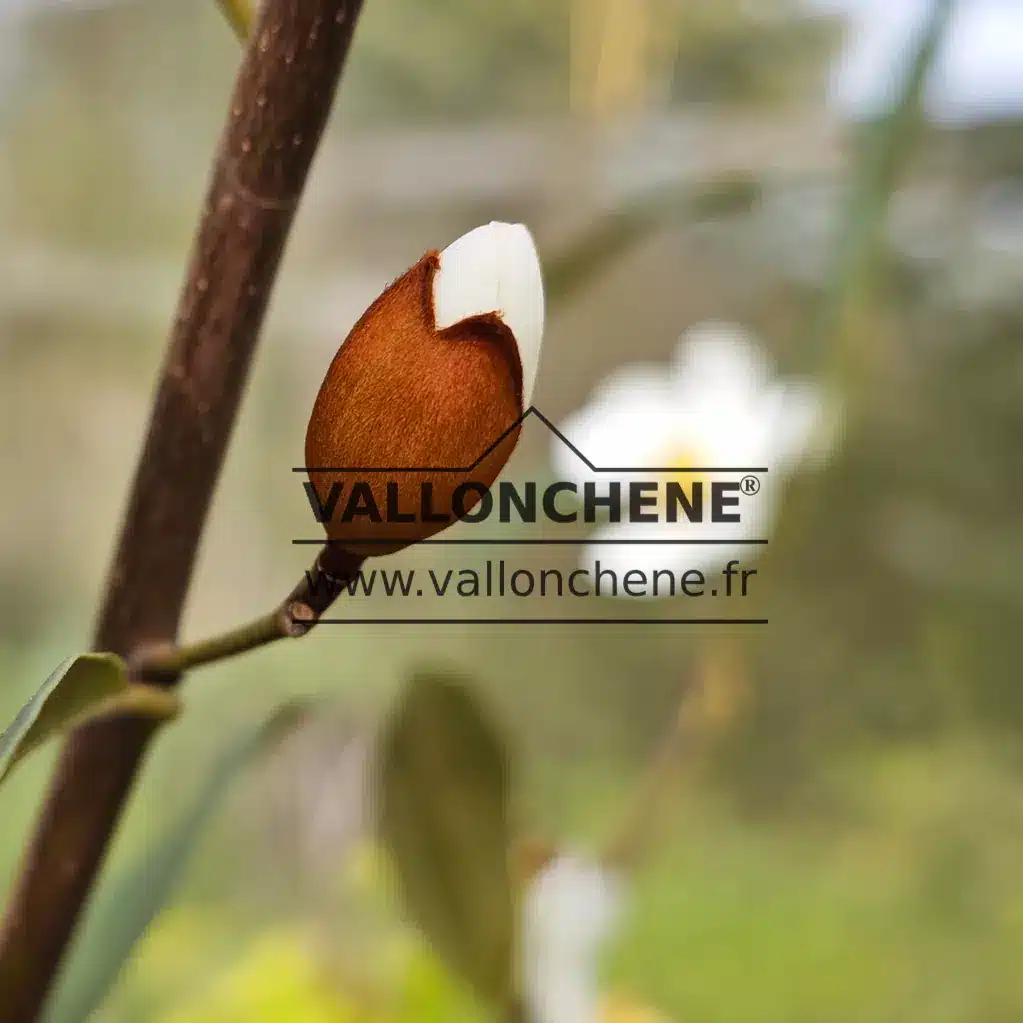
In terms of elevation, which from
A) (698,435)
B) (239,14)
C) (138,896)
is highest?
(698,435)

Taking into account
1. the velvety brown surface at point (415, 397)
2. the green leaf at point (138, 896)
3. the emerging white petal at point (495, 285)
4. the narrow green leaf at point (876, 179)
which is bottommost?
the green leaf at point (138, 896)

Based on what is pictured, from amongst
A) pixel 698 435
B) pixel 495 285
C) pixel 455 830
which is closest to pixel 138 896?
pixel 455 830

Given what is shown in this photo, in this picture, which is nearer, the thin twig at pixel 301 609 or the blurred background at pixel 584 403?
the thin twig at pixel 301 609

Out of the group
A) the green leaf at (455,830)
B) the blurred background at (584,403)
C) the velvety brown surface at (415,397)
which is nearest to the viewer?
the velvety brown surface at (415,397)

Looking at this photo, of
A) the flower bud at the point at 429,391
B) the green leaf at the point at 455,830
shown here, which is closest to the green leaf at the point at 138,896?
the green leaf at the point at 455,830

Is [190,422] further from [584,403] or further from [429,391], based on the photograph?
[584,403]

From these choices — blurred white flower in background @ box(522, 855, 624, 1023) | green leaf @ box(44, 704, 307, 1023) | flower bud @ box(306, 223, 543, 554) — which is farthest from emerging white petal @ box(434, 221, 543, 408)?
blurred white flower in background @ box(522, 855, 624, 1023)

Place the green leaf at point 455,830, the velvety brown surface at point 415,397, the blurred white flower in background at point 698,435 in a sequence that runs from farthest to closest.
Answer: the blurred white flower in background at point 698,435 < the green leaf at point 455,830 < the velvety brown surface at point 415,397

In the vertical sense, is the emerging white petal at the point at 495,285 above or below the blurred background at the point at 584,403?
below

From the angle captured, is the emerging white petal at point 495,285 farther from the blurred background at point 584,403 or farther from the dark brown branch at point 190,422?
the blurred background at point 584,403
